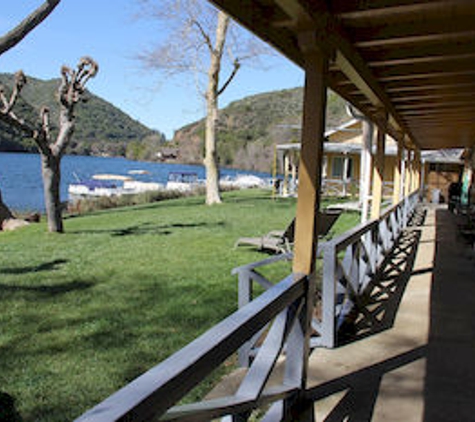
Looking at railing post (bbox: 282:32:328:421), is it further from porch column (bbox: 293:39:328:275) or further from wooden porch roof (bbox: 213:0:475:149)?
wooden porch roof (bbox: 213:0:475:149)

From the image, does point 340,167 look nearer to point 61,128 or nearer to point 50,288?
point 61,128

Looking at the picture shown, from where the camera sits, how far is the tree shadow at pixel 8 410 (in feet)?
9.76

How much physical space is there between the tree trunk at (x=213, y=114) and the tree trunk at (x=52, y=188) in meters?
8.92

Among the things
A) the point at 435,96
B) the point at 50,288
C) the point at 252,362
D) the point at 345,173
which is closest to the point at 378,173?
the point at 435,96

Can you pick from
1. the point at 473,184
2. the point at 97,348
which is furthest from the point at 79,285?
the point at 473,184

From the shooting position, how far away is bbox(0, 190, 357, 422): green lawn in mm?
3494

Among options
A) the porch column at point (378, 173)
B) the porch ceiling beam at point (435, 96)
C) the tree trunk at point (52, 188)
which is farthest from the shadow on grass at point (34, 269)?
the porch ceiling beam at point (435, 96)

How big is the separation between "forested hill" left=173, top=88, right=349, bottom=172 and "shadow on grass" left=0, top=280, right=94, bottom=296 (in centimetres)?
5845

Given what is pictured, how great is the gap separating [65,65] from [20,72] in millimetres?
1091

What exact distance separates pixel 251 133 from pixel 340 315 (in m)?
75.1

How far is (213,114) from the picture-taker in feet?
65.0

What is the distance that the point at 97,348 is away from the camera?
4.07 metres

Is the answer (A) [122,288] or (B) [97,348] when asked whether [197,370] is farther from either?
(A) [122,288]

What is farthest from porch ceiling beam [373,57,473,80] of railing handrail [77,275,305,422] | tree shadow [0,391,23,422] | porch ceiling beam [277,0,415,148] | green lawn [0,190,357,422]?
tree shadow [0,391,23,422]
